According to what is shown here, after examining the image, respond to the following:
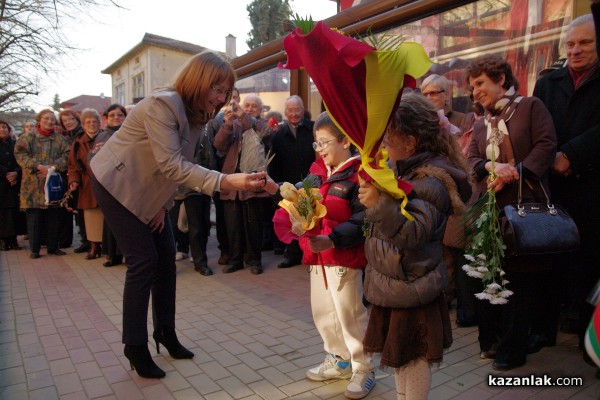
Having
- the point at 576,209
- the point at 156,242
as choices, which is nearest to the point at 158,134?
the point at 156,242

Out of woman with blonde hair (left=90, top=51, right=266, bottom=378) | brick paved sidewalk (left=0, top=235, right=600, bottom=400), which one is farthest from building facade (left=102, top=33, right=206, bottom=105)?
woman with blonde hair (left=90, top=51, right=266, bottom=378)

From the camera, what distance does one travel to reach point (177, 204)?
702cm

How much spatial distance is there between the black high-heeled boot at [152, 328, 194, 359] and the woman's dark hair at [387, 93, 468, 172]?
240cm

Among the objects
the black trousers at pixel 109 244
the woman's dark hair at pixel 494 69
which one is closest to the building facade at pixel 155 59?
the black trousers at pixel 109 244

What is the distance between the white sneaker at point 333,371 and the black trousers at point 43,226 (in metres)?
6.15

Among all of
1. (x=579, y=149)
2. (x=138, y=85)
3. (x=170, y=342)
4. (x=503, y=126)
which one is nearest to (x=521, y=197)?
(x=503, y=126)

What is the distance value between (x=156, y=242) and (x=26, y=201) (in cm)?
537

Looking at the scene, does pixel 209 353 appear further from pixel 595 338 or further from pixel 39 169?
pixel 39 169

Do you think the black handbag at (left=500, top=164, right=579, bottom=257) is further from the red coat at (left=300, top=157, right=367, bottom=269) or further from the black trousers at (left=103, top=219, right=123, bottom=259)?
the black trousers at (left=103, top=219, right=123, bottom=259)

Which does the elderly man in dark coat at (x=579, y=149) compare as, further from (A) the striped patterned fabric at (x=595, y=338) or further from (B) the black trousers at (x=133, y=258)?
(B) the black trousers at (x=133, y=258)

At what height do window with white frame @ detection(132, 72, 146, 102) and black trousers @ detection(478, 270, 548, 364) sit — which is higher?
window with white frame @ detection(132, 72, 146, 102)

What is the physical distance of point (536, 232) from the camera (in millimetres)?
2947

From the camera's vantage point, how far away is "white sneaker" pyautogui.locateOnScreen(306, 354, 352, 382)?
320cm

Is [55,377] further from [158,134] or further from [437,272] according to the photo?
[437,272]
